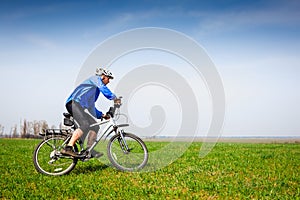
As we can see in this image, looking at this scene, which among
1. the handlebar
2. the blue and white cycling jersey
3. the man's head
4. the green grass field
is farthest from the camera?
the handlebar

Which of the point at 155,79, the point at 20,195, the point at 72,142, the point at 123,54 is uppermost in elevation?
the point at 123,54

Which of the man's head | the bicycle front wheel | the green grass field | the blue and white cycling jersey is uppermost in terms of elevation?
the man's head

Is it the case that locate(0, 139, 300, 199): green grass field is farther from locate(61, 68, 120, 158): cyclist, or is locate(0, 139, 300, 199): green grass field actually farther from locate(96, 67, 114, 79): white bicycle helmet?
locate(96, 67, 114, 79): white bicycle helmet

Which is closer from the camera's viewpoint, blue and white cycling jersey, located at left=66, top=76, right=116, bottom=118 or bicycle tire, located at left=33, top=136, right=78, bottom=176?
blue and white cycling jersey, located at left=66, top=76, right=116, bottom=118

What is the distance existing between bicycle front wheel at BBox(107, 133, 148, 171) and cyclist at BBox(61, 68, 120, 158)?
3.03 feet

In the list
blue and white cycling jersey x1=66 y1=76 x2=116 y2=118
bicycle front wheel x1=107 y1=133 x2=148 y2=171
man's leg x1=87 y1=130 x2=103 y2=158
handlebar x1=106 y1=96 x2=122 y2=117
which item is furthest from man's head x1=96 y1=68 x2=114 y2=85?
bicycle front wheel x1=107 y1=133 x2=148 y2=171

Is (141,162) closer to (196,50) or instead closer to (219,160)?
(219,160)

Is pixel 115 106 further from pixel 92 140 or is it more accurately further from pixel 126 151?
pixel 126 151

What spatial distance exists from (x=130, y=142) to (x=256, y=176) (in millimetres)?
3588

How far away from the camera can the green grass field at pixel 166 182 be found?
652 cm

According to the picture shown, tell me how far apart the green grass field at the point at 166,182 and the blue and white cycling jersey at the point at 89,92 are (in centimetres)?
202

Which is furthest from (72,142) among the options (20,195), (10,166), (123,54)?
(123,54)

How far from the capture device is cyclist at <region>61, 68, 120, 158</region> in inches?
337

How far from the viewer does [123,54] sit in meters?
13.7
